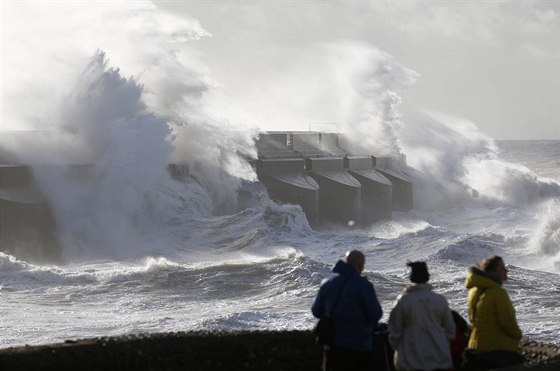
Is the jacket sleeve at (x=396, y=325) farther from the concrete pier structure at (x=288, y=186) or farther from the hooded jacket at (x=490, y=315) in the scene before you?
the concrete pier structure at (x=288, y=186)

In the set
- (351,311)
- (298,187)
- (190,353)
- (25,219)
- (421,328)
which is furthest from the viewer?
(298,187)

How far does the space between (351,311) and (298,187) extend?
77.5ft

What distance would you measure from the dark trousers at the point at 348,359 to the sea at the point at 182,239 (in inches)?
267

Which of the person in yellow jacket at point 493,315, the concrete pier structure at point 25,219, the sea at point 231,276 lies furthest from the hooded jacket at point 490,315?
the concrete pier structure at point 25,219

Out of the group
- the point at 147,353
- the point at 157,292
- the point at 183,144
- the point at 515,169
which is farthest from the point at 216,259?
the point at 515,169

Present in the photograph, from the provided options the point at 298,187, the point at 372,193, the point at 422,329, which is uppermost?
the point at 298,187

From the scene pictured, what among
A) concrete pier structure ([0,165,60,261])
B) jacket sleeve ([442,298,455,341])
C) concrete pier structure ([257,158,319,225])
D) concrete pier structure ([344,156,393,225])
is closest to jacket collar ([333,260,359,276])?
jacket sleeve ([442,298,455,341])

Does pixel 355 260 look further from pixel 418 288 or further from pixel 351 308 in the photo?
pixel 418 288

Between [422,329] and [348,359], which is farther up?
[422,329]

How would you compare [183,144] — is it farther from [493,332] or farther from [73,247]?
[493,332]

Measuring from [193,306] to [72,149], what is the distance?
1125 centimetres

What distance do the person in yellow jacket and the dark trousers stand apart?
65 centimetres

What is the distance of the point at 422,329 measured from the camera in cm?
534

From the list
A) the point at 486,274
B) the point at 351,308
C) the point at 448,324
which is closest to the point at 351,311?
the point at 351,308
